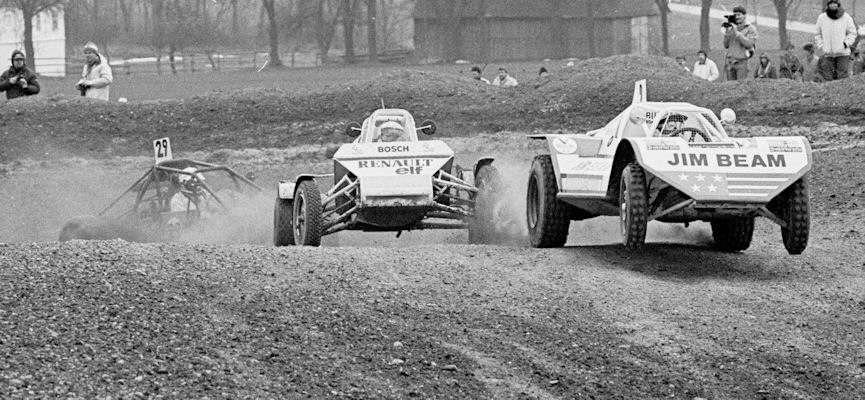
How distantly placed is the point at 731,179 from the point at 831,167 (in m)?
7.58

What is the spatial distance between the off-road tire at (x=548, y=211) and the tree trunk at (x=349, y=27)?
5124 cm

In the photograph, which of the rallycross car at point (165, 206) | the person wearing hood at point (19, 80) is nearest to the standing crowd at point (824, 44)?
the rallycross car at point (165, 206)

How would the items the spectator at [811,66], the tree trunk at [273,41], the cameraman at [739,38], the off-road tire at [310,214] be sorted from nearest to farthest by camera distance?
the off-road tire at [310,214]
the cameraman at [739,38]
the spectator at [811,66]
the tree trunk at [273,41]

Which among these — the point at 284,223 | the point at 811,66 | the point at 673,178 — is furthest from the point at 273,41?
the point at 673,178

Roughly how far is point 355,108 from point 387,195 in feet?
43.3

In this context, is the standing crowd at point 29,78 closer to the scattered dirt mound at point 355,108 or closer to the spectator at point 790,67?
the scattered dirt mound at point 355,108

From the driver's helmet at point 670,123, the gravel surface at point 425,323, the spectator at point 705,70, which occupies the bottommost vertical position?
the gravel surface at point 425,323

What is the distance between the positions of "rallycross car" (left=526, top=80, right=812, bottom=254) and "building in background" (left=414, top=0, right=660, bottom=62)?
2155 inches

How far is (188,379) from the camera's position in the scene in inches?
285

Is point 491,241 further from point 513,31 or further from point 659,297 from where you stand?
point 513,31

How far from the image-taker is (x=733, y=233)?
543 inches

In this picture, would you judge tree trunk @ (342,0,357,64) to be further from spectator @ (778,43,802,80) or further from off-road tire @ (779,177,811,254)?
off-road tire @ (779,177,811,254)

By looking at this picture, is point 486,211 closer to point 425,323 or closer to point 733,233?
point 733,233

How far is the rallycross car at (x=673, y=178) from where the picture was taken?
11641 millimetres
